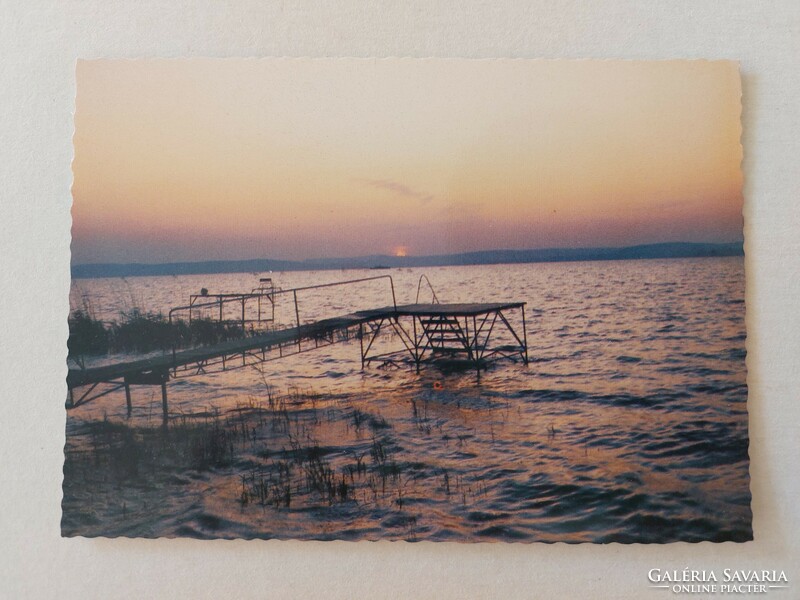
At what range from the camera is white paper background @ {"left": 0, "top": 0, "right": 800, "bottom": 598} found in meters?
1.90

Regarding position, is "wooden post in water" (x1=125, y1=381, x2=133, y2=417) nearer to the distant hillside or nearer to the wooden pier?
the wooden pier

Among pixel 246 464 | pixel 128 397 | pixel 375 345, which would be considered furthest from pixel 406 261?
pixel 128 397

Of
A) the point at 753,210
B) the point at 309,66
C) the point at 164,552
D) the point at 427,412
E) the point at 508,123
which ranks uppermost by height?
the point at 309,66

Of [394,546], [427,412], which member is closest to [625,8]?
[427,412]

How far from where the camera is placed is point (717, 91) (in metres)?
1.96

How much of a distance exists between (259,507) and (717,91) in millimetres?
1764

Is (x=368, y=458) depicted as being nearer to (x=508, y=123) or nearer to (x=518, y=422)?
(x=518, y=422)

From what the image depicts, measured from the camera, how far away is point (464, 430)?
1.90 meters

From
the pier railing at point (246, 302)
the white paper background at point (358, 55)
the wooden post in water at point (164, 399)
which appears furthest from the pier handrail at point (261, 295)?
the white paper background at point (358, 55)

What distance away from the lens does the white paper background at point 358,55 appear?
1903 mm

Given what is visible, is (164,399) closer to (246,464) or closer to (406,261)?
(246,464)

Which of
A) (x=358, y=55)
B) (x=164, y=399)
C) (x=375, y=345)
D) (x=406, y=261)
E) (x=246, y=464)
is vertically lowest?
(x=246, y=464)

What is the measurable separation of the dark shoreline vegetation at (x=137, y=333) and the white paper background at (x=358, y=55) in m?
0.07

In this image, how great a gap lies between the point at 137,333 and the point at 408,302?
0.78 meters
